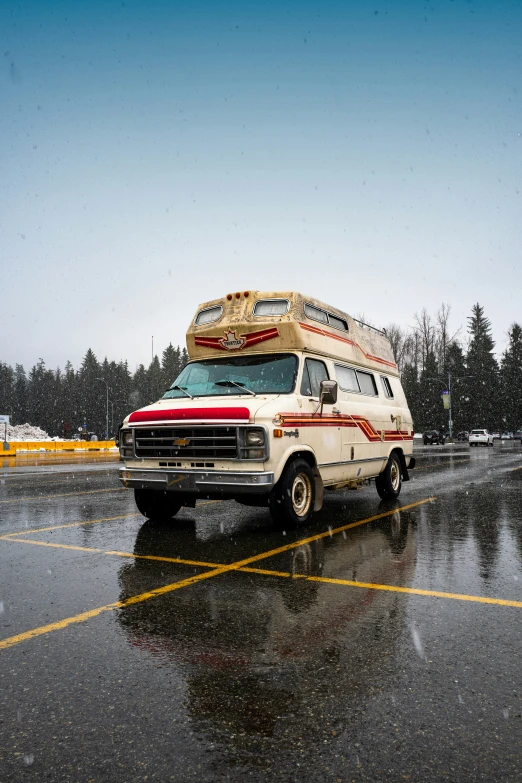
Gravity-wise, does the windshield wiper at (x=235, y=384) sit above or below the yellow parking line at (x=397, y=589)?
above

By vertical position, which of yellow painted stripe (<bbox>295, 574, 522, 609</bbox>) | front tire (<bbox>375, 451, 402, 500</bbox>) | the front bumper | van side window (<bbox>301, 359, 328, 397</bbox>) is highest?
van side window (<bbox>301, 359, 328, 397</bbox>)

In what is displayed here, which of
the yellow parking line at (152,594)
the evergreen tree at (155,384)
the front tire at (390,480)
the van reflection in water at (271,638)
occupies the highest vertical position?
the evergreen tree at (155,384)

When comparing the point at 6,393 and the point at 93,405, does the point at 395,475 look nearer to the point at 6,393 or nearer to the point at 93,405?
the point at 93,405

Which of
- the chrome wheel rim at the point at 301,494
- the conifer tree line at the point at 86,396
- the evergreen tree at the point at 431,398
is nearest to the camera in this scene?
the chrome wheel rim at the point at 301,494

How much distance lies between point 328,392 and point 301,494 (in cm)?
137

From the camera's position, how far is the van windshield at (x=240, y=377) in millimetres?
7734

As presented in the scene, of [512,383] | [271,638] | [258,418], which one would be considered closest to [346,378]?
[258,418]

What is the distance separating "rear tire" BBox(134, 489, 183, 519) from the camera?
818cm

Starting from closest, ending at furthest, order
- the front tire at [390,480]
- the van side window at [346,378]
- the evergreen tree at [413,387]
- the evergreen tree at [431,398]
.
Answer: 1. the van side window at [346,378]
2. the front tire at [390,480]
3. the evergreen tree at [431,398]
4. the evergreen tree at [413,387]

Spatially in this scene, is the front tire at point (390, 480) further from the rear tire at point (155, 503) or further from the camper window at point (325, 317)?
the rear tire at point (155, 503)

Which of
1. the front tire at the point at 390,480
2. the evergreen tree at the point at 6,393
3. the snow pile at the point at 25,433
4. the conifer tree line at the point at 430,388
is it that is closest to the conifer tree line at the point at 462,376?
the conifer tree line at the point at 430,388

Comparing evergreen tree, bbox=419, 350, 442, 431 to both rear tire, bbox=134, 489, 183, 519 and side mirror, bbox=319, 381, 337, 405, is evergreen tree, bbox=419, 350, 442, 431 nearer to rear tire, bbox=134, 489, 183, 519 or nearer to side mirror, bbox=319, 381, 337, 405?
side mirror, bbox=319, 381, 337, 405

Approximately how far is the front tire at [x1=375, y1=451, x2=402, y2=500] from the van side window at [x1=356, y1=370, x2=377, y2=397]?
134cm

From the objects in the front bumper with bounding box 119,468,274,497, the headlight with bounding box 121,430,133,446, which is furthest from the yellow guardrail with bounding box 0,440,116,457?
the front bumper with bounding box 119,468,274,497
